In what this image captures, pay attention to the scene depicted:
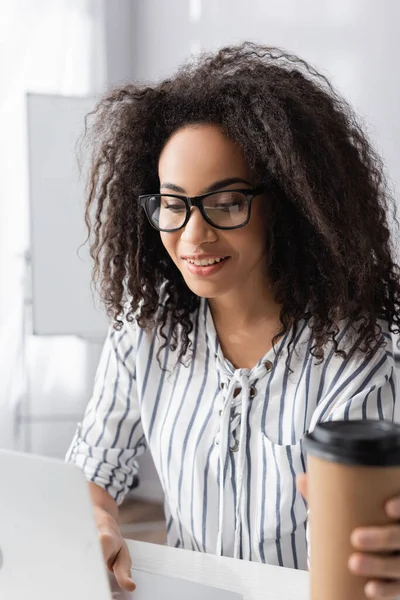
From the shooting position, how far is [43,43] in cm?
329

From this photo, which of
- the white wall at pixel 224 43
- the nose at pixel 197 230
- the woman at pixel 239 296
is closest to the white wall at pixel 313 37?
the white wall at pixel 224 43

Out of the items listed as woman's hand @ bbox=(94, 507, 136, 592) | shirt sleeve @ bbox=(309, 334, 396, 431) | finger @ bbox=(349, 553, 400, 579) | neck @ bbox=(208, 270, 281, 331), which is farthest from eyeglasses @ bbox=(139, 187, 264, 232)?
finger @ bbox=(349, 553, 400, 579)

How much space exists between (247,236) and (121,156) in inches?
12.9

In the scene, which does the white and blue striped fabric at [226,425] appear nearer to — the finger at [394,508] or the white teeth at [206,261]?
the white teeth at [206,261]

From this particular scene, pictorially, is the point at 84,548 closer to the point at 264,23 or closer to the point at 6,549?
the point at 6,549

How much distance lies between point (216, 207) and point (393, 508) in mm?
660

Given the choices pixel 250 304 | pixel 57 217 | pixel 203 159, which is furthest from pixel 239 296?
pixel 57 217

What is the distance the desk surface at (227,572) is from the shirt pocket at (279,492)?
169mm

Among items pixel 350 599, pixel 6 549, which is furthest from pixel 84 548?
pixel 350 599

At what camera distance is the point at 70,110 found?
2.90 m

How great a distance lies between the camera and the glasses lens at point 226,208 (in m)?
1.15

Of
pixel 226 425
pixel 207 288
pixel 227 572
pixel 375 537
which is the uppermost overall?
pixel 207 288

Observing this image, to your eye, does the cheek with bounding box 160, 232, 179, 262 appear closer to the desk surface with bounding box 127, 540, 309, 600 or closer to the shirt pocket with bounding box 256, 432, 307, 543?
the shirt pocket with bounding box 256, 432, 307, 543

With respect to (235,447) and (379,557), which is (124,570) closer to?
(235,447)
